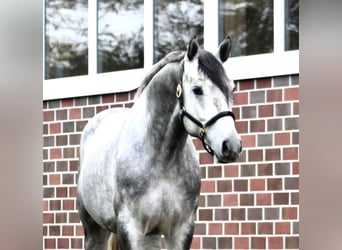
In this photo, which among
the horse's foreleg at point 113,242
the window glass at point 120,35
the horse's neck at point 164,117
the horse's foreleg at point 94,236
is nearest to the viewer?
the horse's neck at point 164,117

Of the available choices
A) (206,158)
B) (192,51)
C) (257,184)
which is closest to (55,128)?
(206,158)

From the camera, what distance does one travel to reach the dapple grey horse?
2.32 meters

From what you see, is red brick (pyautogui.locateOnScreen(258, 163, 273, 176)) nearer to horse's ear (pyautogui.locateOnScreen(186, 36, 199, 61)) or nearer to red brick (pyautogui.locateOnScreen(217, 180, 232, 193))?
red brick (pyautogui.locateOnScreen(217, 180, 232, 193))

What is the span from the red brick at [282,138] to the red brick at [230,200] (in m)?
0.37

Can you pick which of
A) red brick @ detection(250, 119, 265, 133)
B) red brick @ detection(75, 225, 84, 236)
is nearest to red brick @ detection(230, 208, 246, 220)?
red brick @ detection(250, 119, 265, 133)

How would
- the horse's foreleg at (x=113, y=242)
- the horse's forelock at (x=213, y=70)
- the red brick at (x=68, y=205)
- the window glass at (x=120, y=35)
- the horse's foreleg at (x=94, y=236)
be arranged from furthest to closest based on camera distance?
the red brick at (x=68, y=205), the window glass at (x=120, y=35), the horse's foreleg at (x=94, y=236), the horse's foreleg at (x=113, y=242), the horse's forelock at (x=213, y=70)

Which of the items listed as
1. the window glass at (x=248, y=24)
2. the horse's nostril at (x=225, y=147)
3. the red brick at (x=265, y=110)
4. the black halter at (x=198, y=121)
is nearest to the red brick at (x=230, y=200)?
the red brick at (x=265, y=110)

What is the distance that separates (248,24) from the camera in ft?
13.4

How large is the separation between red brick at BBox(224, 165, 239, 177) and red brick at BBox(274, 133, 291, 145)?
274 mm

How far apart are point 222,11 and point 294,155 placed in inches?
34.7

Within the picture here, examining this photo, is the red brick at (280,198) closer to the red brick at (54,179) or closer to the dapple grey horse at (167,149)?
the dapple grey horse at (167,149)

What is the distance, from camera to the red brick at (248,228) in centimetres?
398

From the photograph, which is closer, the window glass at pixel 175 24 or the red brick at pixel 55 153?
the window glass at pixel 175 24
